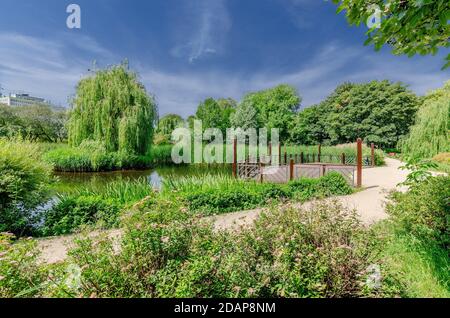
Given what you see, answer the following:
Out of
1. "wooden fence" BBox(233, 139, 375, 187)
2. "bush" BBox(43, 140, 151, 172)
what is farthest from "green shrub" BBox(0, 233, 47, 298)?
"bush" BBox(43, 140, 151, 172)

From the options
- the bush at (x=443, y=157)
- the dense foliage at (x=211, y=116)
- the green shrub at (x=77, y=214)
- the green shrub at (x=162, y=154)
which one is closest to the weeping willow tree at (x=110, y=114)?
the green shrub at (x=162, y=154)

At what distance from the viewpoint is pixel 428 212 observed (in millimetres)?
3271

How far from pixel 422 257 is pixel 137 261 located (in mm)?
3192

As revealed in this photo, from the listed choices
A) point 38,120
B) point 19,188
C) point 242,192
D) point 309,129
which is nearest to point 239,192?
point 242,192

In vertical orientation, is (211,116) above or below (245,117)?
above

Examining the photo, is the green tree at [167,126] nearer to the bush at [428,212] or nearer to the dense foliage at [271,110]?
the dense foliage at [271,110]

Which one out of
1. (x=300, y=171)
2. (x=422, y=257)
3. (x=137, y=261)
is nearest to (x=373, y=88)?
(x=300, y=171)

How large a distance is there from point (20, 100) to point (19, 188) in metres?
39.6

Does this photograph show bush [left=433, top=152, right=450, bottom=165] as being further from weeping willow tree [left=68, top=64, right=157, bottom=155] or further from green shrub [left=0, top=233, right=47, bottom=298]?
weeping willow tree [left=68, top=64, right=157, bottom=155]

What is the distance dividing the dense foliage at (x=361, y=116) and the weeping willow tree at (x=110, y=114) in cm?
2507

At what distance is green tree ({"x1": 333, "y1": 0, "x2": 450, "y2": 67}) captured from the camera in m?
2.05

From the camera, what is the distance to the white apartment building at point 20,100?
106 ft

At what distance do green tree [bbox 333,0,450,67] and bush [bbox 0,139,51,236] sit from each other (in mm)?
6114

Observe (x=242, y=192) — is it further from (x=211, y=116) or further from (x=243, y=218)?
(x=211, y=116)
